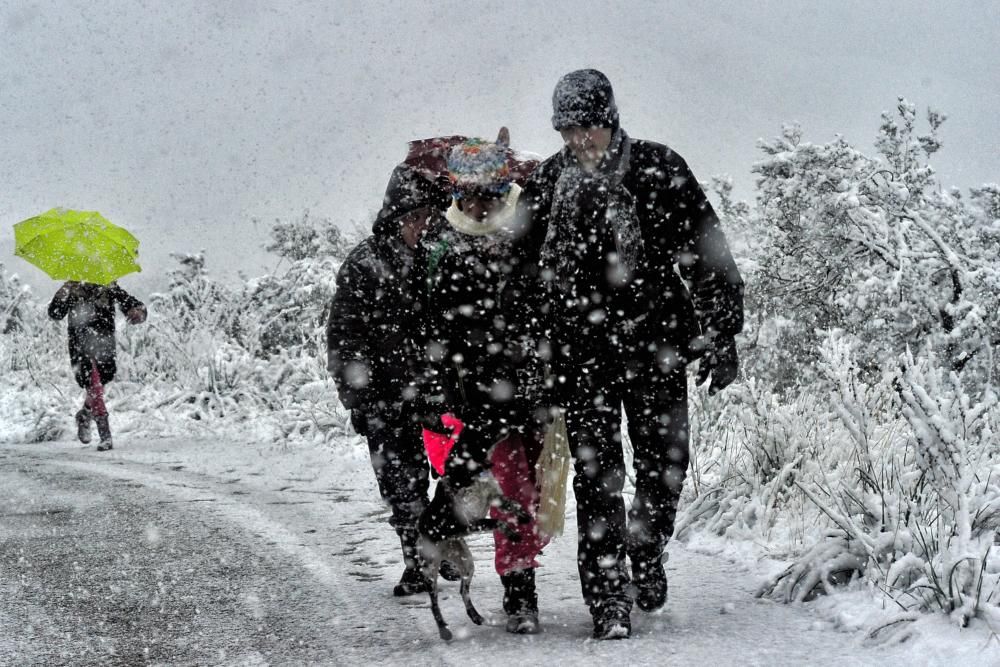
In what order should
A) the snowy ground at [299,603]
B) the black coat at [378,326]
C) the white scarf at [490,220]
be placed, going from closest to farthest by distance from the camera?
1. the snowy ground at [299,603]
2. the white scarf at [490,220]
3. the black coat at [378,326]

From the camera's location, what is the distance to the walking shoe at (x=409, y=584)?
352 cm

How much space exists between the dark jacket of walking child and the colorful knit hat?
6.78 metres

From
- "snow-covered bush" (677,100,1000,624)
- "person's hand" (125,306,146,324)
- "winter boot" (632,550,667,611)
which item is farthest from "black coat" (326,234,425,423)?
"person's hand" (125,306,146,324)

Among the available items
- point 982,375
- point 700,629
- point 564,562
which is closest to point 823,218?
point 982,375

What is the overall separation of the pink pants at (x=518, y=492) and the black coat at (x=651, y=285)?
0.33 m

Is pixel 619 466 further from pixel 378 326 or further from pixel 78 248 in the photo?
pixel 78 248

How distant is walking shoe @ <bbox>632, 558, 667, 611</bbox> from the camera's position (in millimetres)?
3018

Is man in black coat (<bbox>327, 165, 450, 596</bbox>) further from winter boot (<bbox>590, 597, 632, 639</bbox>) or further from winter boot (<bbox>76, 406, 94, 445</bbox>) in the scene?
winter boot (<bbox>76, 406, 94, 445</bbox>)

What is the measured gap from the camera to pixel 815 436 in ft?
14.4

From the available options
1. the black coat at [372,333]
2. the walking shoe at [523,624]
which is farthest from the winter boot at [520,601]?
the black coat at [372,333]

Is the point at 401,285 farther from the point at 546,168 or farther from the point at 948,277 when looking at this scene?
the point at 948,277

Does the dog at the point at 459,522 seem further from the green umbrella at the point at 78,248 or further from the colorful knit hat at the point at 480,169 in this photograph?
the green umbrella at the point at 78,248

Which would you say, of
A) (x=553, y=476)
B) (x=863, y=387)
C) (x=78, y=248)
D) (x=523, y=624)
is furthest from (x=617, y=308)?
(x=78, y=248)

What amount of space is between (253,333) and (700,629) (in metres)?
10.5
